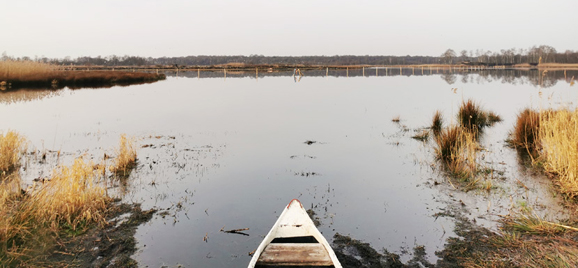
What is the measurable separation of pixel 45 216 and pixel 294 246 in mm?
4900

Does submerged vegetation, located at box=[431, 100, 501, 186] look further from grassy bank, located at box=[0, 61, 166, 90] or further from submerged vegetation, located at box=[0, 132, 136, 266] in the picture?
grassy bank, located at box=[0, 61, 166, 90]

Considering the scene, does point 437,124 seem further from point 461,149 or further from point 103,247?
point 103,247

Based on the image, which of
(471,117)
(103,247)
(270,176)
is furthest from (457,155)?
(103,247)

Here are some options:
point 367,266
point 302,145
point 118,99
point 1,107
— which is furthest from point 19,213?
point 118,99

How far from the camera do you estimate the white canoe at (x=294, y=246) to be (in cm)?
549

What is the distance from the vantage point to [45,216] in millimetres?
7336

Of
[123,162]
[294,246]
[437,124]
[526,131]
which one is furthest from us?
[437,124]

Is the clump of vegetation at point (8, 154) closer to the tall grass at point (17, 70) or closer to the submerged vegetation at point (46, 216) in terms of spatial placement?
the submerged vegetation at point (46, 216)

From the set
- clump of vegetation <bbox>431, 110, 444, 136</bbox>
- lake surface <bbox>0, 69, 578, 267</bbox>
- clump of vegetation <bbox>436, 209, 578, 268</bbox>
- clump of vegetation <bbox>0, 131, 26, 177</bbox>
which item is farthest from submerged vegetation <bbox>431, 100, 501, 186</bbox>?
clump of vegetation <bbox>0, 131, 26, 177</bbox>

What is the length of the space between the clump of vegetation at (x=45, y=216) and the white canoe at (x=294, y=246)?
3.72 m

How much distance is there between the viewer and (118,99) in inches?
1312

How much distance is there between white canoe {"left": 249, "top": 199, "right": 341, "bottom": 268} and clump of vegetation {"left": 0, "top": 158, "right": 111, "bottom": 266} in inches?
146

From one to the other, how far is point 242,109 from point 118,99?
483 inches

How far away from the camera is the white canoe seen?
5.49 meters
